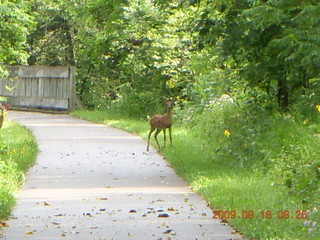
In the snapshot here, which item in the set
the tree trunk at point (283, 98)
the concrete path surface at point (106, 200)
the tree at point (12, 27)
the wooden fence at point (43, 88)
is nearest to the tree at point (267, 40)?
the tree trunk at point (283, 98)

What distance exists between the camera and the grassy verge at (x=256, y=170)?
394 inches

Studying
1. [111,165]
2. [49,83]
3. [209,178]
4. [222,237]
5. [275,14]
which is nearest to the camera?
[222,237]

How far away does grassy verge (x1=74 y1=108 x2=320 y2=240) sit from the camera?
10.0 meters

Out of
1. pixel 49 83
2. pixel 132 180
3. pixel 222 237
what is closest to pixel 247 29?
pixel 132 180

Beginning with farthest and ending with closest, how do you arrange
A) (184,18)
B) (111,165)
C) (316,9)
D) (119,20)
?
1. (119,20)
2. (184,18)
3. (111,165)
4. (316,9)

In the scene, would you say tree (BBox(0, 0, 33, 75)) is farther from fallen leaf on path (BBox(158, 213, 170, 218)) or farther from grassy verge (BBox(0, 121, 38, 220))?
fallen leaf on path (BBox(158, 213, 170, 218))

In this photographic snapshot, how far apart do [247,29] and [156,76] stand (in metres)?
15.3

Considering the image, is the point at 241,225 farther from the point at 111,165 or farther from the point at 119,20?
the point at 119,20

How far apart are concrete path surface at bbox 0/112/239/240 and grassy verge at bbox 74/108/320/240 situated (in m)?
0.37

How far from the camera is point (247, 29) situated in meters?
15.4

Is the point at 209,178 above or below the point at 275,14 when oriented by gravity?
below

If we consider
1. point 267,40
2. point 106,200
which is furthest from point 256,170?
point 106,200
